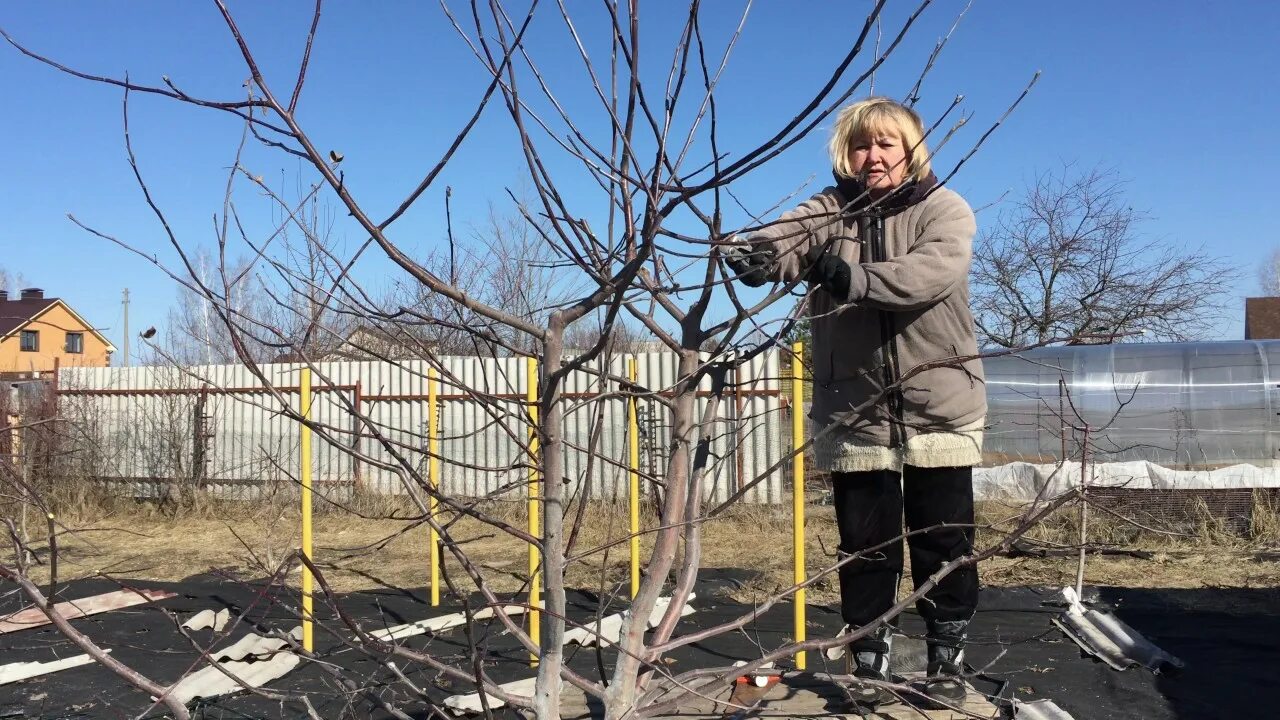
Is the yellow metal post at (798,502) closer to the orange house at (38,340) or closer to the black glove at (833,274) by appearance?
the black glove at (833,274)

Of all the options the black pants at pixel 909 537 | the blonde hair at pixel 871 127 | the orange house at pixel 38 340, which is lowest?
the black pants at pixel 909 537

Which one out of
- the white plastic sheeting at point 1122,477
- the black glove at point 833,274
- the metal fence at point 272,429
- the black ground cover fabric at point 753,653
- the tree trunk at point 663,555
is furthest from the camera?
the metal fence at point 272,429

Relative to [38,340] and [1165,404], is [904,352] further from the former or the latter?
[38,340]

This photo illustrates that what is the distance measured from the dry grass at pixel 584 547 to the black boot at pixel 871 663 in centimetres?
193

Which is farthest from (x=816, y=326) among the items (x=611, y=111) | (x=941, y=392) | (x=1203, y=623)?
(x=1203, y=623)

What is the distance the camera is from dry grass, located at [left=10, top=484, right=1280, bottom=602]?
6.07 metres

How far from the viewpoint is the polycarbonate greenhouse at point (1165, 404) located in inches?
336

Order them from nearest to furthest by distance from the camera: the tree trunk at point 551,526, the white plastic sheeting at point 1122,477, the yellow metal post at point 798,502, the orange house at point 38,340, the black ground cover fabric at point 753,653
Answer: the tree trunk at point 551,526, the black ground cover fabric at point 753,653, the yellow metal post at point 798,502, the white plastic sheeting at point 1122,477, the orange house at point 38,340

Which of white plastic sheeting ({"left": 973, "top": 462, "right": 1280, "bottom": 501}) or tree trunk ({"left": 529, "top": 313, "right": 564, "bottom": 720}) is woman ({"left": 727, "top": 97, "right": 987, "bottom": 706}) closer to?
tree trunk ({"left": 529, "top": 313, "right": 564, "bottom": 720})

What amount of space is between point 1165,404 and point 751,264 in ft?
28.0

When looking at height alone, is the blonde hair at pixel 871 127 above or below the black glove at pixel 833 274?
above

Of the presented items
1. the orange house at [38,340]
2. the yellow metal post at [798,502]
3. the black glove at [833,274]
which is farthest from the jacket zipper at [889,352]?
the orange house at [38,340]

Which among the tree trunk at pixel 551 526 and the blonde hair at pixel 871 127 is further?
the blonde hair at pixel 871 127

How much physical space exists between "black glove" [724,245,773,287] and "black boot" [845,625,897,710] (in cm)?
98
